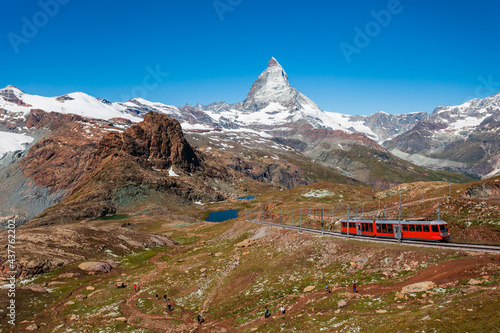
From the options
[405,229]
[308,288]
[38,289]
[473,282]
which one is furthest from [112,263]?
[473,282]

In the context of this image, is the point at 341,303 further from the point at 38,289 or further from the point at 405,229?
the point at 38,289

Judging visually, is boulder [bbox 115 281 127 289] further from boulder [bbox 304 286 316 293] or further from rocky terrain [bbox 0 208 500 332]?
boulder [bbox 304 286 316 293]

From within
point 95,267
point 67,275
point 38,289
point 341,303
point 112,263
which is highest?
point 341,303

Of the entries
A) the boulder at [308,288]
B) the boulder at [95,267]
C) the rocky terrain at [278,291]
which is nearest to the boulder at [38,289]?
the rocky terrain at [278,291]

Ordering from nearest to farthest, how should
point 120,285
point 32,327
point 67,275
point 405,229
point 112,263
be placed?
point 32,327
point 405,229
point 120,285
point 67,275
point 112,263

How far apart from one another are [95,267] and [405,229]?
73142 mm

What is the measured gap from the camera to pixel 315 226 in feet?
312

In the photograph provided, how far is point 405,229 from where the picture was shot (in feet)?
182

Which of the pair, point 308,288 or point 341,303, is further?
point 308,288

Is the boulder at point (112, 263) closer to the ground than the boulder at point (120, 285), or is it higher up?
closer to the ground

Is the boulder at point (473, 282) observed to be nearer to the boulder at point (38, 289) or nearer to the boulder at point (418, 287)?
the boulder at point (418, 287)

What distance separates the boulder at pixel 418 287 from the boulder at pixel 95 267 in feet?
234

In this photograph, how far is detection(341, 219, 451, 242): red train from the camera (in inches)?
2026

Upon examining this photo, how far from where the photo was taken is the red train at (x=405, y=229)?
2026 inches
